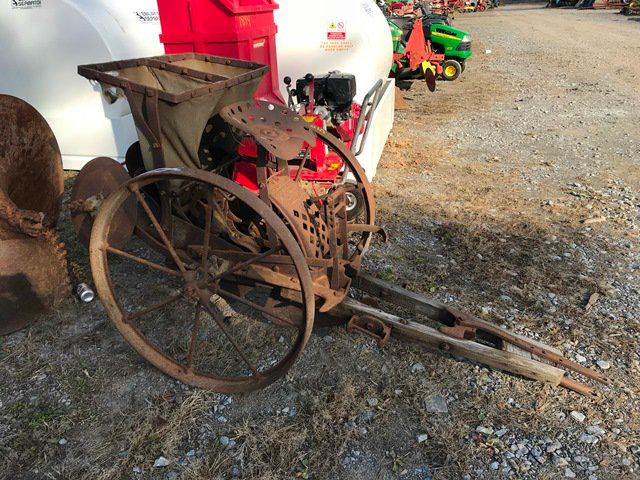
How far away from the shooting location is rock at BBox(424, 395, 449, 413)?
2.27 metres

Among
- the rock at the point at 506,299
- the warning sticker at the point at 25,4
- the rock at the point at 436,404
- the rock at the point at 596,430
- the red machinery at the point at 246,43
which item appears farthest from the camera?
the warning sticker at the point at 25,4

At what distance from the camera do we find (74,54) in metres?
4.67

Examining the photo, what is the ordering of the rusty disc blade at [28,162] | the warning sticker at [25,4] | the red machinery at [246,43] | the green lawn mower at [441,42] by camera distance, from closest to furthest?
the rusty disc blade at [28,162] → the red machinery at [246,43] → the warning sticker at [25,4] → the green lawn mower at [441,42]

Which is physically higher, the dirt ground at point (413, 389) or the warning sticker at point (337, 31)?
the warning sticker at point (337, 31)

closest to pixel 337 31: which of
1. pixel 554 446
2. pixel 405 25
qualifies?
pixel 554 446

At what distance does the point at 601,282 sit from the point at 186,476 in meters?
2.74

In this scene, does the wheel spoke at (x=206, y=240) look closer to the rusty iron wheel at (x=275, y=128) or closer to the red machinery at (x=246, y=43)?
the rusty iron wheel at (x=275, y=128)

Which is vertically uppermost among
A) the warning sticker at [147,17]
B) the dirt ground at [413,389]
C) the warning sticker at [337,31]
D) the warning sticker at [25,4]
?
the warning sticker at [25,4]

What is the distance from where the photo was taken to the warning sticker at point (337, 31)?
194 inches

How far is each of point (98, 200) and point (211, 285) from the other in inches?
38.4

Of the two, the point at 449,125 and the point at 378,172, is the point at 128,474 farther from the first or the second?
the point at 449,125

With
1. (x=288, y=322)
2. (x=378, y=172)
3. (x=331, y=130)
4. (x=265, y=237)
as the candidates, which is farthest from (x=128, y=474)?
(x=378, y=172)

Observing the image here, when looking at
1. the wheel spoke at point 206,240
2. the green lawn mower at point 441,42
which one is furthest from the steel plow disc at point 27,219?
the green lawn mower at point 441,42

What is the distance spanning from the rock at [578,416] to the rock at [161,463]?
1.80 meters
